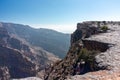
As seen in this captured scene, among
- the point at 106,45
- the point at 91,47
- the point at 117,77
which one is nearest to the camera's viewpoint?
the point at 117,77

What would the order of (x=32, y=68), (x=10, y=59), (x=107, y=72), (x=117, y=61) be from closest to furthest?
(x=107, y=72)
(x=117, y=61)
(x=32, y=68)
(x=10, y=59)

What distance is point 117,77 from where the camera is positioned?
13.1m

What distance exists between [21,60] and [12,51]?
64.8ft

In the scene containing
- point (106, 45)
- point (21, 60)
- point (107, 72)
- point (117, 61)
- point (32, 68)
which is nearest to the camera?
point (107, 72)

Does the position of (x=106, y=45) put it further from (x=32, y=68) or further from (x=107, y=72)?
(x=32, y=68)

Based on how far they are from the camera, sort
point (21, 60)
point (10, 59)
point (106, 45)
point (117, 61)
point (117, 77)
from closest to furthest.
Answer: point (117, 77), point (117, 61), point (106, 45), point (21, 60), point (10, 59)

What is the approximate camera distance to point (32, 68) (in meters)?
165

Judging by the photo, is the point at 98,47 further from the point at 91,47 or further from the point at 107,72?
the point at 107,72

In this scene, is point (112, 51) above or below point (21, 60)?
above

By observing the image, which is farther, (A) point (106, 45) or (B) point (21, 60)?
(B) point (21, 60)

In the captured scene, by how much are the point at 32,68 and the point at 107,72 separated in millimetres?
153666

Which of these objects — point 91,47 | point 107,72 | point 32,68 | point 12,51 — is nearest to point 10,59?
point 12,51

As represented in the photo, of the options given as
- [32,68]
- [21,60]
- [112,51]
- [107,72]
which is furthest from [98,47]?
[21,60]

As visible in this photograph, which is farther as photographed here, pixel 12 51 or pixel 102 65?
pixel 12 51
